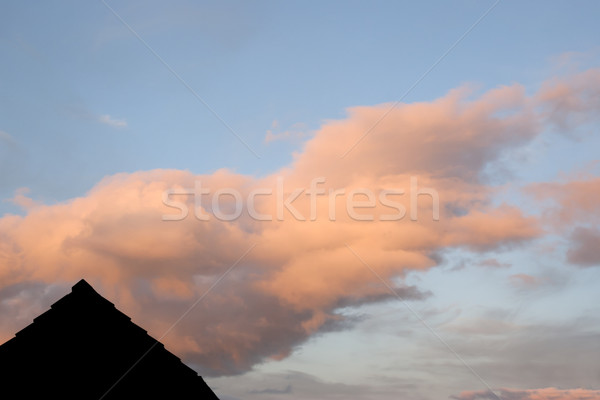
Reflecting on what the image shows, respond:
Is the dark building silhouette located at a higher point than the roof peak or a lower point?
lower

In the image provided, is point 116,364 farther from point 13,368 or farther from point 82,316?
point 13,368

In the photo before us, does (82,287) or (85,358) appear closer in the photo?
(85,358)

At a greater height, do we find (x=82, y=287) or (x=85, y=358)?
(x=82, y=287)

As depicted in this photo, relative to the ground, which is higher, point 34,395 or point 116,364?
A: point 116,364

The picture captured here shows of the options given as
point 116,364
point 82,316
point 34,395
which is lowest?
point 34,395

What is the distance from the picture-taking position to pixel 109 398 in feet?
51.8

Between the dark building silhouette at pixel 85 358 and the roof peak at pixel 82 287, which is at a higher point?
the roof peak at pixel 82 287

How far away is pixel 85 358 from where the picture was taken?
52.0 ft

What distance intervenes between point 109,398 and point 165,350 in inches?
99.0

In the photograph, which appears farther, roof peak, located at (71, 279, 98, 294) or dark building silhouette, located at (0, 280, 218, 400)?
roof peak, located at (71, 279, 98, 294)

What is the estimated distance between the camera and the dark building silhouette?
15.0 meters

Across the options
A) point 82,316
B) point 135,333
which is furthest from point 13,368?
point 135,333

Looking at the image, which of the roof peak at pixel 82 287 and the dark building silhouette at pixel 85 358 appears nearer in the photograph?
the dark building silhouette at pixel 85 358

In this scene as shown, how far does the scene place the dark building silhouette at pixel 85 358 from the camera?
15031 millimetres
